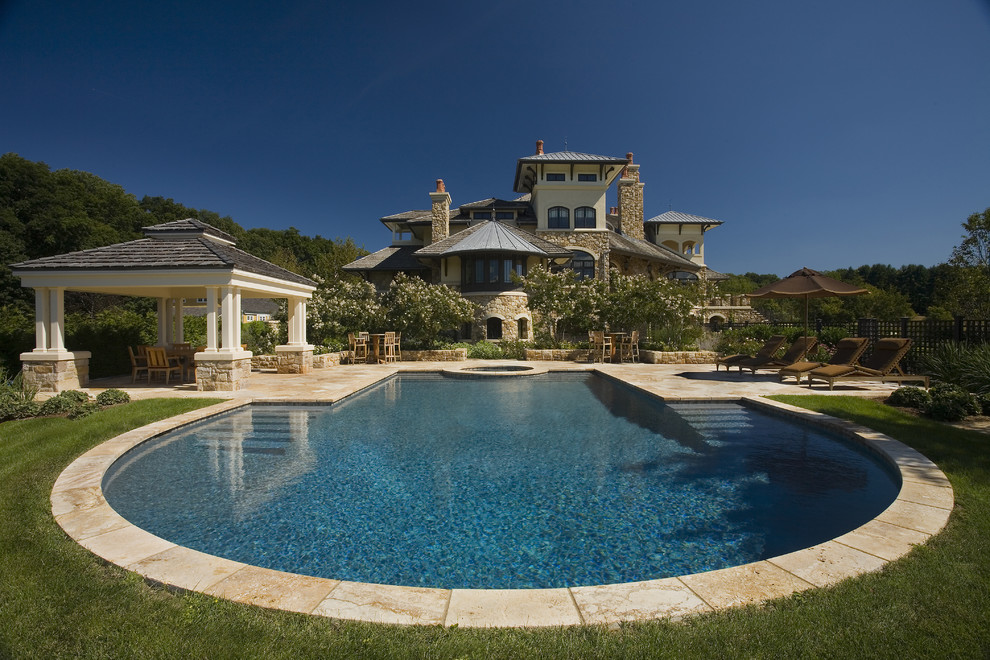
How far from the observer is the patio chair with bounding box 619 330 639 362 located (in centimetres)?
1822

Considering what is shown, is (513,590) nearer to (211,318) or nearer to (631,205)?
(211,318)

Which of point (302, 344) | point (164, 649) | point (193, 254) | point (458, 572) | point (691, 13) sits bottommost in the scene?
point (458, 572)

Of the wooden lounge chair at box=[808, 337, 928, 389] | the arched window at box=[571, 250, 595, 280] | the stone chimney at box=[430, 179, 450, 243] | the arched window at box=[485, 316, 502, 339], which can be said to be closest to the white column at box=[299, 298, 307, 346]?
the arched window at box=[485, 316, 502, 339]

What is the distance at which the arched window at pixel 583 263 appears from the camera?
2817 cm

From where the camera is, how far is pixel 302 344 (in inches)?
596

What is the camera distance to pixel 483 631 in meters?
2.27

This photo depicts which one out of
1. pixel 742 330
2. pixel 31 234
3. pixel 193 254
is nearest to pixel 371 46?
pixel 193 254

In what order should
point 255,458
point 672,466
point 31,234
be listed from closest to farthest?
point 672,466, point 255,458, point 31,234

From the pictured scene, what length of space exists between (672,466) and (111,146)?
23.9 m

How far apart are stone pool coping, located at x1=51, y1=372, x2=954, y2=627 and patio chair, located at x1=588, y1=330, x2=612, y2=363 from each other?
47.4 feet

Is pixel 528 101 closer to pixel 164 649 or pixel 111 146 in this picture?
pixel 111 146

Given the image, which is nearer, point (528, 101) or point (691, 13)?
point (691, 13)

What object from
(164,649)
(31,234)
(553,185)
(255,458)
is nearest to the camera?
(164,649)

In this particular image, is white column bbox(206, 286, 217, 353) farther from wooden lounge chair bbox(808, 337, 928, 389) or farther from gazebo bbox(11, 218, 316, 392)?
wooden lounge chair bbox(808, 337, 928, 389)
